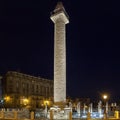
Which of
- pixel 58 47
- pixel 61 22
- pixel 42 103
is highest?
pixel 61 22

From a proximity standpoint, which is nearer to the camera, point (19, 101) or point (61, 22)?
point (61, 22)

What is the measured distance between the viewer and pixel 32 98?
69500 mm

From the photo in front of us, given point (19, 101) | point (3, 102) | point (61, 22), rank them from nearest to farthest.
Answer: point (61, 22), point (3, 102), point (19, 101)

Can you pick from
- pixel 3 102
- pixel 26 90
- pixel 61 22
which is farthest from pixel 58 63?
pixel 26 90

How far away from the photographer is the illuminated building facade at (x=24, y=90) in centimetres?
6184

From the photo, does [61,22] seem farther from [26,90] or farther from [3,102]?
[26,90]

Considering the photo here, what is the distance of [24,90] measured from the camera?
67.1 m

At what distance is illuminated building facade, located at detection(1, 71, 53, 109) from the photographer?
61844 millimetres

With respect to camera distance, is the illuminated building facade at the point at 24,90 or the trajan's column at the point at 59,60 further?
the illuminated building facade at the point at 24,90

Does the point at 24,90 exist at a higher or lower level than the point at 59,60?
lower

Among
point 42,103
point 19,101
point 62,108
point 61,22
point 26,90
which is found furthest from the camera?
point 42,103

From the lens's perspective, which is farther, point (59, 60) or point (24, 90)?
point (24, 90)

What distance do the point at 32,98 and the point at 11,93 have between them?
9.21 meters

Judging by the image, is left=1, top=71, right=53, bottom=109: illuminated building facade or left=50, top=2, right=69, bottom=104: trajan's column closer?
left=50, top=2, right=69, bottom=104: trajan's column
